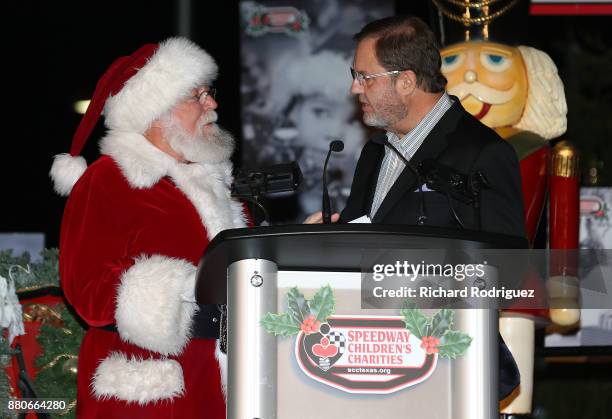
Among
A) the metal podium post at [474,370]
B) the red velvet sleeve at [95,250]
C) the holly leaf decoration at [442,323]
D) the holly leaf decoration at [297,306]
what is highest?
the red velvet sleeve at [95,250]

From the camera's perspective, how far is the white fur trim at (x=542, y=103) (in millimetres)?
3789

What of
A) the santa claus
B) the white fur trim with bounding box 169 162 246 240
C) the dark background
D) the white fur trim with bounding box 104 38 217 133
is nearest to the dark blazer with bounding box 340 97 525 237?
the white fur trim with bounding box 169 162 246 240

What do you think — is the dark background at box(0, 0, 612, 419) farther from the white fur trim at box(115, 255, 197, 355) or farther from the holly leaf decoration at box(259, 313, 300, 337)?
the holly leaf decoration at box(259, 313, 300, 337)

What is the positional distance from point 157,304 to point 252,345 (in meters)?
0.80

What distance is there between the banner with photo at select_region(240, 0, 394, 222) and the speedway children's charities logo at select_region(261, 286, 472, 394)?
3242 millimetres

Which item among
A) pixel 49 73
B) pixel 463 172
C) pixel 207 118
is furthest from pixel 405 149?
pixel 49 73

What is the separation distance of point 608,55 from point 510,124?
15.5 feet

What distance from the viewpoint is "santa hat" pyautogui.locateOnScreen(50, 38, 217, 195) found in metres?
2.72

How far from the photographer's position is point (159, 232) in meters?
2.52

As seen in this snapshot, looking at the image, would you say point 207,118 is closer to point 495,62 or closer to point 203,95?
point 203,95

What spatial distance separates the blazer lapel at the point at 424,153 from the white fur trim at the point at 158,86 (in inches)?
23.1

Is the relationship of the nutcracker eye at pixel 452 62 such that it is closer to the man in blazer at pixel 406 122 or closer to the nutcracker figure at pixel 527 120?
the nutcracker figure at pixel 527 120

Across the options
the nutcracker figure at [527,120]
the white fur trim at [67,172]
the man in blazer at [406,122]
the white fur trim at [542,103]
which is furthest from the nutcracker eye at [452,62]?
the white fur trim at [67,172]

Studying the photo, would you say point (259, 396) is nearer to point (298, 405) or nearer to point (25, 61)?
point (298, 405)
